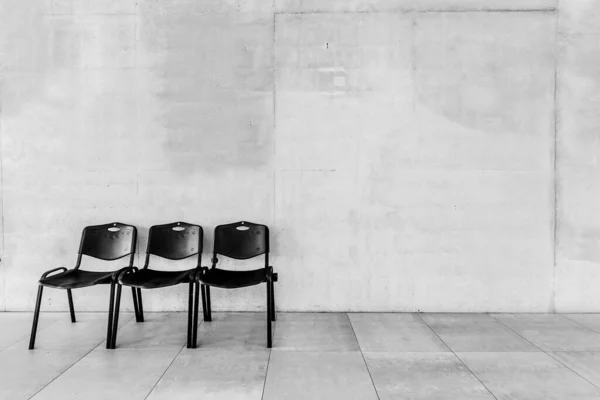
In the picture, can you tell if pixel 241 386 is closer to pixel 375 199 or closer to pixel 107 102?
pixel 375 199

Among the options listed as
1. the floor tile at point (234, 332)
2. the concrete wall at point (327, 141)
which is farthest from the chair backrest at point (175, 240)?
the floor tile at point (234, 332)

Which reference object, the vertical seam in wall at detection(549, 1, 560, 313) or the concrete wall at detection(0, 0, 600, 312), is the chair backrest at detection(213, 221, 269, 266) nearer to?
the concrete wall at detection(0, 0, 600, 312)

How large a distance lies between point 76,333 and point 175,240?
42.2 inches

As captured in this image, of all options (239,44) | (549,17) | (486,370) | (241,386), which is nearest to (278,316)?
(241,386)

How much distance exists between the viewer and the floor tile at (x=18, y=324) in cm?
296

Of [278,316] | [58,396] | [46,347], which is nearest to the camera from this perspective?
[58,396]

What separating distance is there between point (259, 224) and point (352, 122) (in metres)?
1.30

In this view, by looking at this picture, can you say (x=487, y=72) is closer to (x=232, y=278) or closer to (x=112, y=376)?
(x=232, y=278)

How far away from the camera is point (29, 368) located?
8.05 ft

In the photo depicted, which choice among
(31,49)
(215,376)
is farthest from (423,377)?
(31,49)

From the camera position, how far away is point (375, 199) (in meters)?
3.53

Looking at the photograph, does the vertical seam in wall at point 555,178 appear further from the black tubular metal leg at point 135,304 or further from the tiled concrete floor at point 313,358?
the black tubular metal leg at point 135,304

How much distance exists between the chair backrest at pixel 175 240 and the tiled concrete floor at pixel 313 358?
60cm

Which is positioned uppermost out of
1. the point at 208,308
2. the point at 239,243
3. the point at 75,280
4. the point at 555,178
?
the point at 555,178
